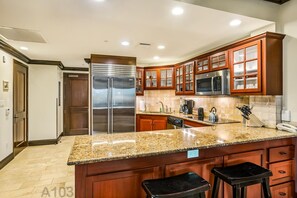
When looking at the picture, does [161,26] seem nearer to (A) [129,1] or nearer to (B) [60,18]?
(A) [129,1]

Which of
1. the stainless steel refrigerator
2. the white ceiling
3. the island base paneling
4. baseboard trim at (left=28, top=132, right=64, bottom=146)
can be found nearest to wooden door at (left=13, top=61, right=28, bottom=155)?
baseboard trim at (left=28, top=132, right=64, bottom=146)

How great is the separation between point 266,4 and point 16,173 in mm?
4882

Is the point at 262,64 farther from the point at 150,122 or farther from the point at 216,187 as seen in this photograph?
the point at 150,122

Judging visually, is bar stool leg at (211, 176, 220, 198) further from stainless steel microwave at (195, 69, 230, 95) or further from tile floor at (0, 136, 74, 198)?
tile floor at (0, 136, 74, 198)

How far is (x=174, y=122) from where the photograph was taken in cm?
442

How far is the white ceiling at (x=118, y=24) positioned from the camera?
2.10m

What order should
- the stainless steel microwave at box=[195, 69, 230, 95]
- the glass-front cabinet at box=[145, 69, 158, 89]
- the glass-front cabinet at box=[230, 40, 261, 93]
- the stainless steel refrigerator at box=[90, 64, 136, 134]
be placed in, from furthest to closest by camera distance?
the glass-front cabinet at box=[145, 69, 158, 89] < the stainless steel refrigerator at box=[90, 64, 136, 134] < the stainless steel microwave at box=[195, 69, 230, 95] < the glass-front cabinet at box=[230, 40, 261, 93]

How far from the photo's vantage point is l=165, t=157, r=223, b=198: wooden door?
178cm

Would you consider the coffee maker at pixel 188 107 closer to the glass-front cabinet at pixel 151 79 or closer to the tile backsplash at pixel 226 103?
the tile backsplash at pixel 226 103

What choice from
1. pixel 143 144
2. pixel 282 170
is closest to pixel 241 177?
pixel 143 144

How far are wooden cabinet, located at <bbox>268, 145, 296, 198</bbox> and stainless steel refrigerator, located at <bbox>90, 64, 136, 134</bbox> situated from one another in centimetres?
316

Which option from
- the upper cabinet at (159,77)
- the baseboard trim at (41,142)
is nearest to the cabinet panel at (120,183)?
the upper cabinet at (159,77)

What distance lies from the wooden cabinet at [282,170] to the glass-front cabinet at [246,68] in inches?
33.1

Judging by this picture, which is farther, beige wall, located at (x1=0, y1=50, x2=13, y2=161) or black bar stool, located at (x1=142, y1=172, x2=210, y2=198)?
beige wall, located at (x1=0, y1=50, x2=13, y2=161)
